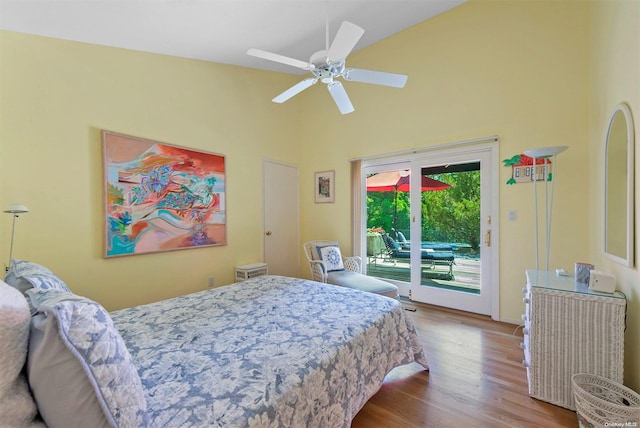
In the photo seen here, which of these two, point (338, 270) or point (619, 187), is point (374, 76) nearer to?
point (619, 187)

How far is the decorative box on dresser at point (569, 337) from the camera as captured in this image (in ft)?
5.22

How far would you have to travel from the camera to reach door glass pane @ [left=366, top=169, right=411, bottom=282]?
12.6 feet

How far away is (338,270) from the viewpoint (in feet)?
12.2

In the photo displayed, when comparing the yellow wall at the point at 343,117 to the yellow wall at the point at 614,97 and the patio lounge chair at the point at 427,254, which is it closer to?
the yellow wall at the point at 614,97

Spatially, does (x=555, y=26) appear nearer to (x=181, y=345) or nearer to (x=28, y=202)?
(x=181, y=345)

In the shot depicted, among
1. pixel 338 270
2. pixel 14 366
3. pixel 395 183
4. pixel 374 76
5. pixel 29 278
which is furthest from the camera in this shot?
pixel 395 183

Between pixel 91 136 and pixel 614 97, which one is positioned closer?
pixel 614 97

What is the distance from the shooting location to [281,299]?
2074 millimetres

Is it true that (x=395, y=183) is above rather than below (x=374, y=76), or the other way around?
below

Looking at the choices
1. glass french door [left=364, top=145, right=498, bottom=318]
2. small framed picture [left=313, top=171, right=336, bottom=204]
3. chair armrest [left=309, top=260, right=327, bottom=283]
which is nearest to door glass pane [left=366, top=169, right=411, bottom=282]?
glass french door [left=364, top=145, right=498, bottom=318]

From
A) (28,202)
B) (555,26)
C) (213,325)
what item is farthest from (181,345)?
(555,26)

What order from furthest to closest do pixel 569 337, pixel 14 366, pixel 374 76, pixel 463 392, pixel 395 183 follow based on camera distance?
pixel 395 183 < pixel 374 76 < pixel 463 392 < pixel 569 337 < pixel 14 366

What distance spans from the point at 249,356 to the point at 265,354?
7 centimetres

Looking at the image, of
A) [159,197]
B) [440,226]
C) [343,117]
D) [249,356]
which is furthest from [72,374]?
[343,117]
